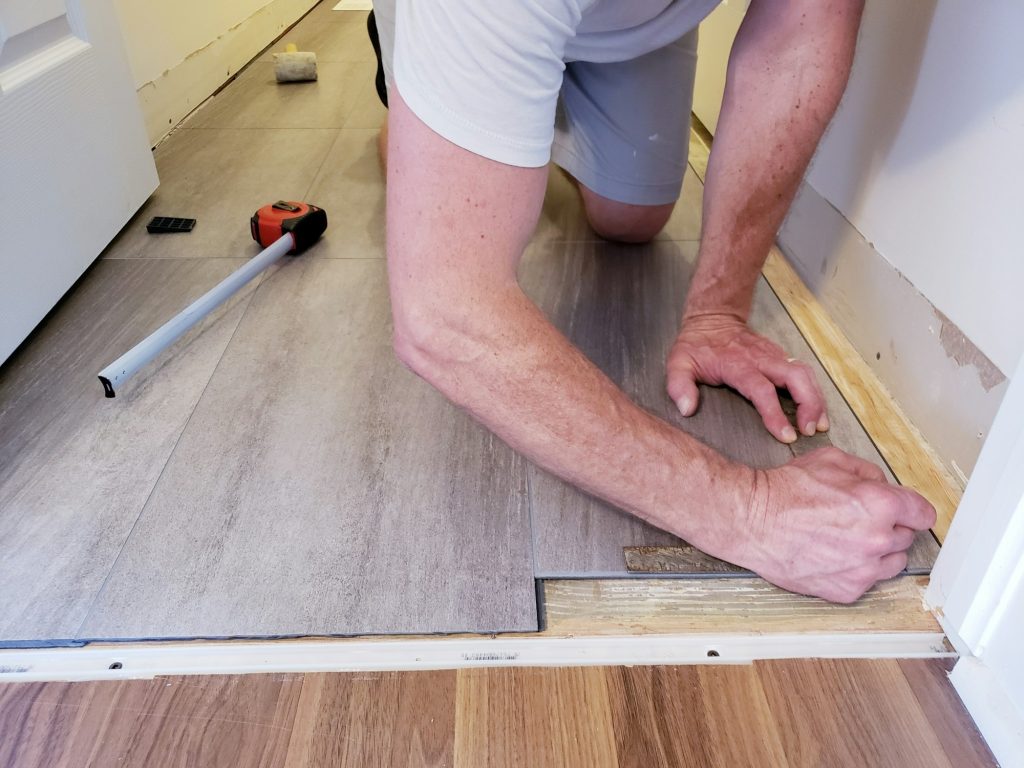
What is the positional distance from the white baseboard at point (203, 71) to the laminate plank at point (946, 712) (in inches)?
81.8

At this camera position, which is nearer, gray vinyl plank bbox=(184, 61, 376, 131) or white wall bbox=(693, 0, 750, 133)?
white wall bbox=(693, 0, 750, 133)

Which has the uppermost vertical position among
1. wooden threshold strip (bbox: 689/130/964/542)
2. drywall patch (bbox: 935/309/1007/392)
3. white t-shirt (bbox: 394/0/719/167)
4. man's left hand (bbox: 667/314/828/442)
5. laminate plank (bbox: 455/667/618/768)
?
white t-shirt (bbox: 394/0/719/167)

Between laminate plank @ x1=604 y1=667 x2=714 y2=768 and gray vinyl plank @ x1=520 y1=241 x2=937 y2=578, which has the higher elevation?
gray vinyl plank @ x1=520 y1=241 x2=937 y2=578

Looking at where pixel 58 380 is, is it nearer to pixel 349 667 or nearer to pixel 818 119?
pixel 349 667

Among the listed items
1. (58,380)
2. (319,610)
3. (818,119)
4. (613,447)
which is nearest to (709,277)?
(818,119)

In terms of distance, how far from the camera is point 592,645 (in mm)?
748

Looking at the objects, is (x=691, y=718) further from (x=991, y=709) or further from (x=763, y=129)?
(x=763, y=129)

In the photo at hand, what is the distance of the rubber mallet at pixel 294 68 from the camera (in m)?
2.61

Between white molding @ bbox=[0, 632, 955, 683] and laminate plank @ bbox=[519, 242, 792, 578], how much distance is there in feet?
0.34

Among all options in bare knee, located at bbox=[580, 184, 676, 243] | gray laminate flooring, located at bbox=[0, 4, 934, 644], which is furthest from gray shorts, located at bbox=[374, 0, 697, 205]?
gray laminate flooring, located at bbox=[0, 4, 934, 644]

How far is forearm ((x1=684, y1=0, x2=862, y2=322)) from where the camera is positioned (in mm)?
1019

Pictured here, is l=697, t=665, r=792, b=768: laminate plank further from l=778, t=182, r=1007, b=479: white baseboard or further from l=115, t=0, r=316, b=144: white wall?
l=115, t=0, r=316, b=144: white wall

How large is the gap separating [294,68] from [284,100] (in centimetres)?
23

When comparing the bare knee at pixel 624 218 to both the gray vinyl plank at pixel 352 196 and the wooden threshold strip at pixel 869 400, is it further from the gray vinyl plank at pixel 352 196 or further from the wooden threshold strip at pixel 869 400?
the gray vinyl plank at pixel 352 196
